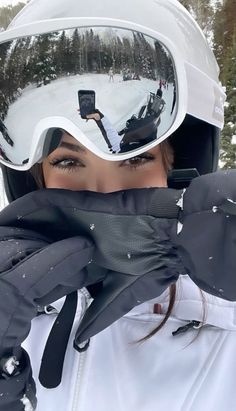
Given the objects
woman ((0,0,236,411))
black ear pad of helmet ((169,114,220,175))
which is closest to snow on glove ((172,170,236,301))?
woman ((0,0,236,411))

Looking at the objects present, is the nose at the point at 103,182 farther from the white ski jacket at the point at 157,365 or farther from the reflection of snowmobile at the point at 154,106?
the white ski jacket at the point at 157,365

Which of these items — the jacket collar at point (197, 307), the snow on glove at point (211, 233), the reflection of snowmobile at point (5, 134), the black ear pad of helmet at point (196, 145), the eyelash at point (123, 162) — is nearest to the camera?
the snow on glove at point (211, 233)

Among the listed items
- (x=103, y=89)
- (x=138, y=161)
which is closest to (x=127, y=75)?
(x=103, y=89)

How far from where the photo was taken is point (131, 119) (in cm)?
122

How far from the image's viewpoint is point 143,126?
3.97ft

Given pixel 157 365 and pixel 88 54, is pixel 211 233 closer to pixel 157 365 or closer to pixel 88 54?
pixel 157 365

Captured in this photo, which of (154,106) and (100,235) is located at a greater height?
(154,106)

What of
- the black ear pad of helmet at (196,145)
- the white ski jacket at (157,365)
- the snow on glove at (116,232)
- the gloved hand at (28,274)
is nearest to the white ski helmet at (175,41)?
the black ear pad of helmet at (196,145)

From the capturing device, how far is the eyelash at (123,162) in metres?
1.21

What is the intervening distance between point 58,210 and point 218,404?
519 mm

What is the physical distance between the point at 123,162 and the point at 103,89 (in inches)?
Answer: 7.3

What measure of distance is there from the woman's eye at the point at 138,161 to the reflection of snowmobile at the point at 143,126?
0.12 ft

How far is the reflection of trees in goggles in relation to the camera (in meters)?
1.20

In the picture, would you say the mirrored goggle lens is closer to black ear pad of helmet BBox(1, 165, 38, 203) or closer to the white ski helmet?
the white ski helmet
